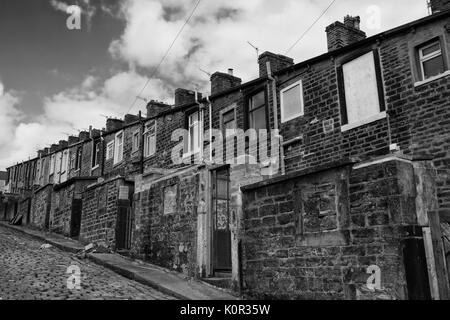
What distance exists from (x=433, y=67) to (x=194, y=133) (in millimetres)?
9770

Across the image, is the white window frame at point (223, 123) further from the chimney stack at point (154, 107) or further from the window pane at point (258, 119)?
the chimney stack at point (154, 107)

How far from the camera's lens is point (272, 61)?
591 inches

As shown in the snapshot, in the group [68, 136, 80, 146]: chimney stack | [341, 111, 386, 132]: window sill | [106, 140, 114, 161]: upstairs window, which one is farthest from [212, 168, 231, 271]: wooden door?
[68, 136, 80, 146]: chimney stack

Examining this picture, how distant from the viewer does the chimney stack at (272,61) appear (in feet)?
49.0

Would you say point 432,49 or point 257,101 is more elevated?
point 257,101

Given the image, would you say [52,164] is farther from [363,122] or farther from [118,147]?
[363,122]

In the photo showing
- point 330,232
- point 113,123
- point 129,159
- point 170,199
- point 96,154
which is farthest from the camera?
point 96,154

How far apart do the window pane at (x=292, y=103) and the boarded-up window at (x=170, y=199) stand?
15.3 ft

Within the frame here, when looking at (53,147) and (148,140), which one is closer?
(148,140)

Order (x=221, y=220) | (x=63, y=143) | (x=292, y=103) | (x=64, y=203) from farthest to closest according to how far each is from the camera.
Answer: (x=63, y=143) → (x=64, y=203) → (x=292, y=103) → (x=221, y=220)

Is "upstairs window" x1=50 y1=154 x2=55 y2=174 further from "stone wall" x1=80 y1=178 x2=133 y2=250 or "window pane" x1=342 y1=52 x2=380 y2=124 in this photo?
"window pane" x1=342 y1=52 x2=380 y2=124

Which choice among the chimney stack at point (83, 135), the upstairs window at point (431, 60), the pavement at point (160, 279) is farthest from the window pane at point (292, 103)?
the chimney stack at point (83, 135)

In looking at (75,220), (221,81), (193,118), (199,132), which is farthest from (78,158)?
(221,81)
